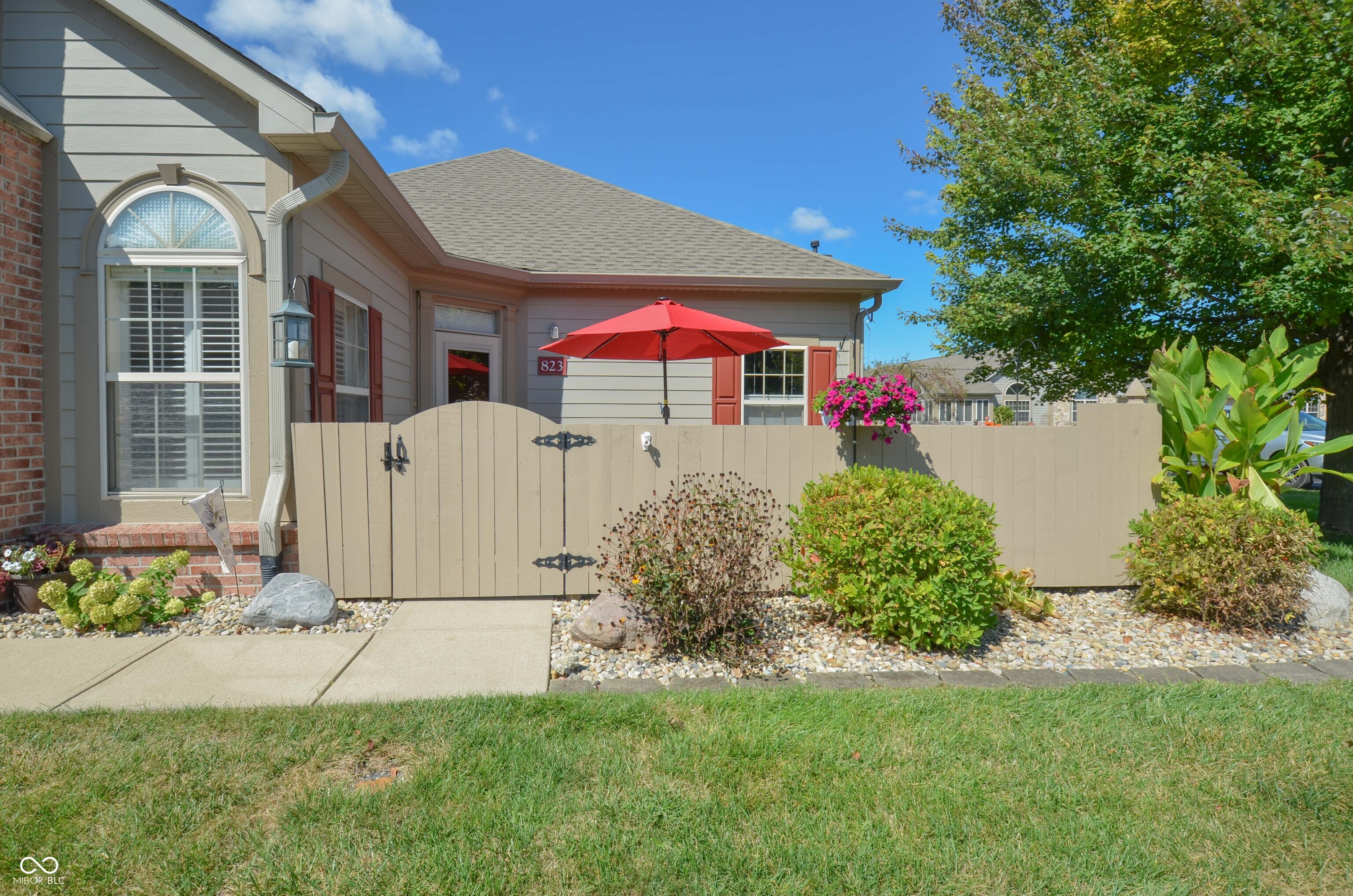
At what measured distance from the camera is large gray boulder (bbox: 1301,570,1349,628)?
4664 millimetres

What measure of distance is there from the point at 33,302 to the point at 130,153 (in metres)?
1.21

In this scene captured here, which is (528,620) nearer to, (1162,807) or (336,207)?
(1162,807)

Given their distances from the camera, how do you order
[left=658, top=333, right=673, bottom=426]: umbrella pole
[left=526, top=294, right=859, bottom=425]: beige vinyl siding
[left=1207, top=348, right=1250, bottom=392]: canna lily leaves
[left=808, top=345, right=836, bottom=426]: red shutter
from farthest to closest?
[left=808, top=345, right=836, bottom=426]: red shutter, [left=526, top=294, right=859, bottom=425]: beige vinyl siding, [left=658, top=333, right=673, bottom=426]: umbrella pole, [left=1207, top=348, right=1250, bottom=392]: canna lily leaves

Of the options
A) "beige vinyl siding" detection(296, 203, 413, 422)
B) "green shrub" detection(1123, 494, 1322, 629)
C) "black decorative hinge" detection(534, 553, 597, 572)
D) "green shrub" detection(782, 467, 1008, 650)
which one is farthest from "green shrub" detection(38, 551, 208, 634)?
"green shrub" detection(1123, 494, 1322, 629)

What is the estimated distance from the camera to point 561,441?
5.02 meters

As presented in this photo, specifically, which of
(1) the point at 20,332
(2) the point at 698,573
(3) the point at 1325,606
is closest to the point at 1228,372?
(3) the point at 1325,606

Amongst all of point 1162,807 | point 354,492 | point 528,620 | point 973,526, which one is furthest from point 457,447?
point 1162,807

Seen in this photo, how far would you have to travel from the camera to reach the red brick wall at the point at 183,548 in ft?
15.8

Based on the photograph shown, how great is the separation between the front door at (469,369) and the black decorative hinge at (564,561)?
4176mm

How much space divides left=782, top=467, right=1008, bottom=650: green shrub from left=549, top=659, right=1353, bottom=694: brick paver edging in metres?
0.28

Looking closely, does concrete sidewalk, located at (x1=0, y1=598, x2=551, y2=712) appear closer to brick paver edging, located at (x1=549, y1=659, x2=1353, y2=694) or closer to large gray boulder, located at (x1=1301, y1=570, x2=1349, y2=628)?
brick paver edging, located at (x1=549, y1=659, x2=1353, y2=694)

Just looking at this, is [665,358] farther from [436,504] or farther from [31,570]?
[31,570]

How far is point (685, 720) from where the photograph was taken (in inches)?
→ 122

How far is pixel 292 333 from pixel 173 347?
1086 mm
